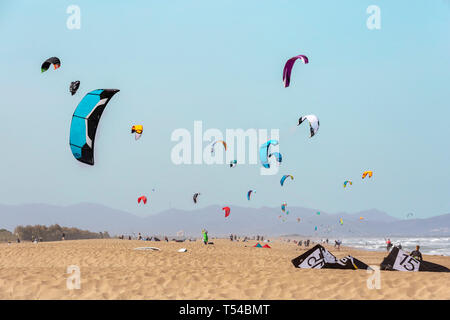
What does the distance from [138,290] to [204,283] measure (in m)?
1.36

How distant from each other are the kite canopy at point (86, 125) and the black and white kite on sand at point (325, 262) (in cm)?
621

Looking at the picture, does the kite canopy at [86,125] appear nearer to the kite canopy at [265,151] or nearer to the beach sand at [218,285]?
the beach sand at [218,285]

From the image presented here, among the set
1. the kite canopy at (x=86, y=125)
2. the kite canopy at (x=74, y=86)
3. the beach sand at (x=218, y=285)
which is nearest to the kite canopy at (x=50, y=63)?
the kite canopy at (x=74, y=86)

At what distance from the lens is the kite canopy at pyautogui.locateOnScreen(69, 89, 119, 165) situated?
33.7ft

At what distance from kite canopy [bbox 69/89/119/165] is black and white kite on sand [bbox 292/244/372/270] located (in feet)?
20.4

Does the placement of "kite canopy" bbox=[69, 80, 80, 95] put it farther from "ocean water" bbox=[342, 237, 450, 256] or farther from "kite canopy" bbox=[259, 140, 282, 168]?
"ocean water" bbox=[342, 237, 450, 256]

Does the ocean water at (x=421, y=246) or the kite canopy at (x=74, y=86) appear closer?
the kite canopy at (x=74, y=86)

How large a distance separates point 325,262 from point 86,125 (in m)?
6.92

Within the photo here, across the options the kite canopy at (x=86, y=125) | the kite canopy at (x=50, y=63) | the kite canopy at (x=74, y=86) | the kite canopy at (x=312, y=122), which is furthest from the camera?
the kite canopy at (x=312, y=122)

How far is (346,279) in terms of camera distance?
31.6ft

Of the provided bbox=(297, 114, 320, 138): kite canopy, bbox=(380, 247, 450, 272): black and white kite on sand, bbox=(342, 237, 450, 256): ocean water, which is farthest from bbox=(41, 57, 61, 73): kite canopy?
bbox=(342, 237, 450, 256): ocean water

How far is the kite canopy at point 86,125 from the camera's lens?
1027 centimetres
